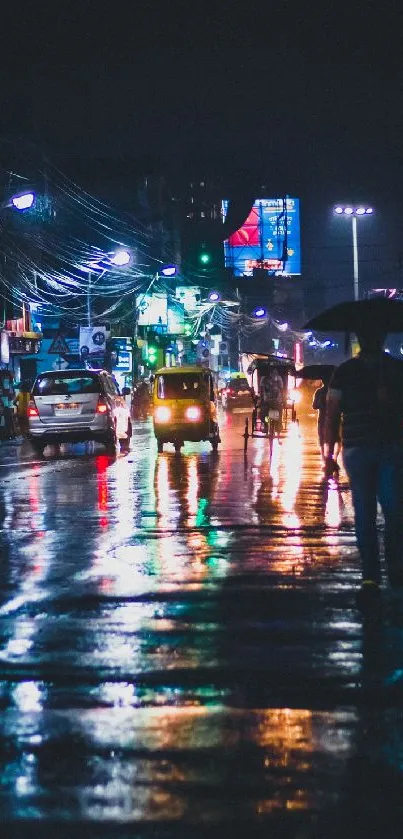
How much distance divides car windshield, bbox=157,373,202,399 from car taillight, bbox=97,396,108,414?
2.99 metres

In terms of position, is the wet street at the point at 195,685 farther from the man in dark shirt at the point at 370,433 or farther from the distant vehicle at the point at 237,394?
the distant vehicle at the point at 237,394

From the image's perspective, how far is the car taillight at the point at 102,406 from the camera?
2700 cm

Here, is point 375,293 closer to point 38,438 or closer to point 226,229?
point 38,438

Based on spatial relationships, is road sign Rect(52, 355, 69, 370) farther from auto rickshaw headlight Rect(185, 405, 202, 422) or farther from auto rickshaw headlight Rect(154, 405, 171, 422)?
auto rickshaw headlight Rect(185, 405, 202, 422)

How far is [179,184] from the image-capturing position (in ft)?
351

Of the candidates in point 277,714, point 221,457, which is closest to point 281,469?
point 221,457

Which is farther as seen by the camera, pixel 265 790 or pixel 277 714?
pixel 277 714

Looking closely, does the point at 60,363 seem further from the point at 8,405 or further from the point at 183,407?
the point at 183,407

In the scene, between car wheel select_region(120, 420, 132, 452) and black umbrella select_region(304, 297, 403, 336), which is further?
car wheel select_region(120, 420, 132, 452)

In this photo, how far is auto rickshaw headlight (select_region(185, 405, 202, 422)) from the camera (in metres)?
29.1

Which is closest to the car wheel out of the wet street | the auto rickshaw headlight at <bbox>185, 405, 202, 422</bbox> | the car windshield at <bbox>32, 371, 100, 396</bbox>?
the auto rickshaw headlight at <bbox>185, 405, 202, 422</bbox>

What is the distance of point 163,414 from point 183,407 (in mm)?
539

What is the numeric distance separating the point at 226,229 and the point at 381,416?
10697 centimetres

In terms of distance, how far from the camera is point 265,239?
114m
